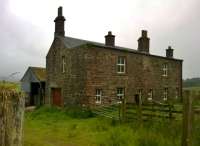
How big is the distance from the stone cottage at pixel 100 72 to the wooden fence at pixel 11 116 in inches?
911

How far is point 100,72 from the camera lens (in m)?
27.1

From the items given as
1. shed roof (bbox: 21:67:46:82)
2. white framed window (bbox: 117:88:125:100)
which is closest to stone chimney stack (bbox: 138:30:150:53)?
white framed window (bbox: 117:88:125:100)

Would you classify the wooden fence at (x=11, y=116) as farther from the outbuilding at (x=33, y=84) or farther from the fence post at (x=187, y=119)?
the outbuilding at (x=33, y=84)

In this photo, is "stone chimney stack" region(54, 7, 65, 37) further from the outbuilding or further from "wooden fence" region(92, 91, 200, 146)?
"wooden fence" region(92, 91, 200, 146)

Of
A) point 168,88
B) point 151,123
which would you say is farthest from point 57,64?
point 151,123

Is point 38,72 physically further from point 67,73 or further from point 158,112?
point 158,112

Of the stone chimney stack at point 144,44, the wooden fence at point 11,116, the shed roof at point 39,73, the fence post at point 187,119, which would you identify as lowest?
the fence post at point 187,119

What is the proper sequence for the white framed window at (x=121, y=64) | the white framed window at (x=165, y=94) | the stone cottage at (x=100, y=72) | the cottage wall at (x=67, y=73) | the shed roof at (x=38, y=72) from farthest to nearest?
the shed roof at (x=38, y=72), the white framed window at (x=165, y=94), the white framed window at (x=121, y=64), the cottage wall at (x=67, y=73), the stone cottage at (x=100, y=72)

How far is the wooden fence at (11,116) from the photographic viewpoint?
251 cm

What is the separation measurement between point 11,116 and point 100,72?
80.6 ft

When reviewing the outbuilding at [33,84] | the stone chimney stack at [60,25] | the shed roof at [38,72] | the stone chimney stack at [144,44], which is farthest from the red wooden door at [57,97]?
the stone chimney stack at [144,44]

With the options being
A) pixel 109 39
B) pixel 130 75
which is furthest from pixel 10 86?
pixel 109 39

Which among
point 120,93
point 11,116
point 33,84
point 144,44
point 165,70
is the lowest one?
point 120,93

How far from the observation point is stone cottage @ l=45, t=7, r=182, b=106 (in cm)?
2633
